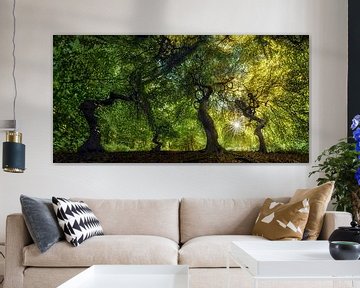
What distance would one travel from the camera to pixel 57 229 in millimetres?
3969

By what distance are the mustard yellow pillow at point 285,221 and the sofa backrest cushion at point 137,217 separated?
67 cm

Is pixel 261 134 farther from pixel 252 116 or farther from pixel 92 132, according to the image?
pixel 92 132

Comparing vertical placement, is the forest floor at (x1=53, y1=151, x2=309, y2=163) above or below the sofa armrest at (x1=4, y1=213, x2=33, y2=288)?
above

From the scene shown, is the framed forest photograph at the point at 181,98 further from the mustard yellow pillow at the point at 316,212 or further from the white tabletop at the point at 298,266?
the white tabletop at the point at 298,266

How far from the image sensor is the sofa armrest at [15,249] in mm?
3854

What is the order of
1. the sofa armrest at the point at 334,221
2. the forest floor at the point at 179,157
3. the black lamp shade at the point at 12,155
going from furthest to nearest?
the forest floor at the point at 179,157, the sofa armrest at the point at 334,221, the black lamp shade at the point at 12,155

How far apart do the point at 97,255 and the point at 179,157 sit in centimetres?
155

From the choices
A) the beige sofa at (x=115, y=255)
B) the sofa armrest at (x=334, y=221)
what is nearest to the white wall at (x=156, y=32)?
the beige sofa at (x=115, y=255)

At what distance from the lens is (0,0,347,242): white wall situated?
519 centimetres

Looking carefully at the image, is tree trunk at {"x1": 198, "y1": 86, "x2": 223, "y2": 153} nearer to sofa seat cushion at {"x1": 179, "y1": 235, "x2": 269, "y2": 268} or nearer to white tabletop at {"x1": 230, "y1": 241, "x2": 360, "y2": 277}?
sofa seat cushion at {"x1": 179, "y1": 235, "x2": 269, "y2": 268}

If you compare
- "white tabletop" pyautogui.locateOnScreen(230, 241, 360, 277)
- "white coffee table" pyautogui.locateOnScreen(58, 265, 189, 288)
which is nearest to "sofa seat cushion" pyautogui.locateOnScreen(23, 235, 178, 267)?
"white coffee table" pyautogui.locateOnScreen(58, 265, 189, 288)

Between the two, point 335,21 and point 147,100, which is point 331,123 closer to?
point 335,21

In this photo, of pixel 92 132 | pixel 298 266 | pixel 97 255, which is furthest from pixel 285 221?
pixel 92 132

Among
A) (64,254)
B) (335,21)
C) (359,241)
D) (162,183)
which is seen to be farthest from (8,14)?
(359,241)
